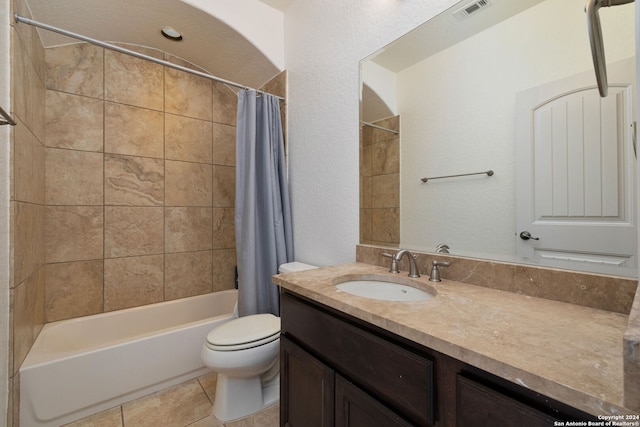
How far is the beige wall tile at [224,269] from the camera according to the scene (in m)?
2.51

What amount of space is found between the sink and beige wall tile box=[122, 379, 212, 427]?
44.9 inches

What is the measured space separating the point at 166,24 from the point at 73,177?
127 cm

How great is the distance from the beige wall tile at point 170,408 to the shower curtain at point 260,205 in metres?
0.54

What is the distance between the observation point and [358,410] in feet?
2.60

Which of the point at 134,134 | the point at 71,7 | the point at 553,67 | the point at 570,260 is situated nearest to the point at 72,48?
the point at 71,7

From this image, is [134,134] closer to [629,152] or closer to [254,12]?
[254,12]

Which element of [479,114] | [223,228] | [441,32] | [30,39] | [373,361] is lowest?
[373,361]

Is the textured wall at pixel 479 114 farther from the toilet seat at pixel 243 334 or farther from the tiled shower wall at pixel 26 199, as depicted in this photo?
the tiled shower wall at pixel 26 199

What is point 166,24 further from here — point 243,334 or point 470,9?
point 243,334

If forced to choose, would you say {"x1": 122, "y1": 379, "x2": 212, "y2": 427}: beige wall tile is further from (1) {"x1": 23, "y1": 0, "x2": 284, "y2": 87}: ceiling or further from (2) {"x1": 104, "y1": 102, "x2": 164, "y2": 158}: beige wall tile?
(1) {"x1": 23, "y1": 0, "x2": 284, "y2": 87}: ceiling

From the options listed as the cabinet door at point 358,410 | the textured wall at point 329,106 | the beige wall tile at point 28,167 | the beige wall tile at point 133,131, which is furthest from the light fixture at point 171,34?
the cabinet door at point 358,410

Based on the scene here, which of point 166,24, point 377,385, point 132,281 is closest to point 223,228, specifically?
point 132,281

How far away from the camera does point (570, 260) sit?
0.85 meters

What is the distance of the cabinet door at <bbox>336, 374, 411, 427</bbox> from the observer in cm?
71
